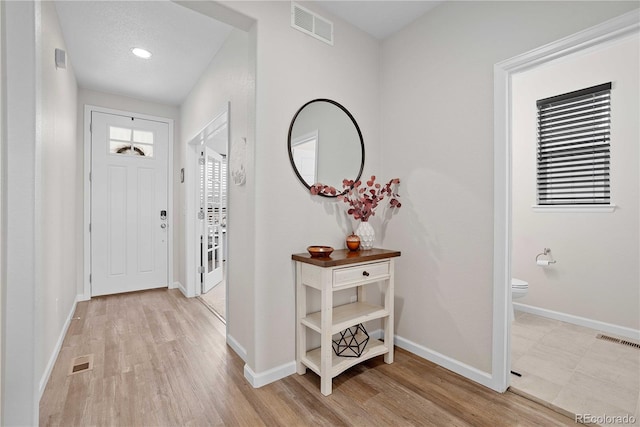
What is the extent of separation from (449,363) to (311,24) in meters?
2.64

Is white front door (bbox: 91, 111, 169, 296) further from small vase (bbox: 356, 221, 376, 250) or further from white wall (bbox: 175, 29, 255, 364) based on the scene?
small vase (bbox: 356, 221, 376, 250)

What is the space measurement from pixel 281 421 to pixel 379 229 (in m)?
1.62

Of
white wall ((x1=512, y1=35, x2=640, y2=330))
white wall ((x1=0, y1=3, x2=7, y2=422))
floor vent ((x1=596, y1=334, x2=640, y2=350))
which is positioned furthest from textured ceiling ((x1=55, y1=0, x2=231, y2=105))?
floor vent ((x1=596, y1=334, x2=640, y2=350))

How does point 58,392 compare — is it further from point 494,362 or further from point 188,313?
point 494,362

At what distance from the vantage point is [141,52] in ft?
9.68

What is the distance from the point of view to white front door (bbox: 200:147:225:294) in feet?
13.3

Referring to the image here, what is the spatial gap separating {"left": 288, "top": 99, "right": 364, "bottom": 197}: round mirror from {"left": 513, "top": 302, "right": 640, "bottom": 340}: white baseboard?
8.11 feet

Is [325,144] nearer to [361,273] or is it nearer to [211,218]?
[361,273]

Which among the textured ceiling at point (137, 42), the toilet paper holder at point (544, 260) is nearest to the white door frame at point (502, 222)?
the toilet paper holder at point (544, 260)

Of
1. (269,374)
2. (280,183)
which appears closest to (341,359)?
(269,374)

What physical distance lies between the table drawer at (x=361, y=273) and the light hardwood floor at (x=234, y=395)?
66 cm

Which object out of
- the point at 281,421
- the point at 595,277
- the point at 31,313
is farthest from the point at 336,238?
the point at 595,277

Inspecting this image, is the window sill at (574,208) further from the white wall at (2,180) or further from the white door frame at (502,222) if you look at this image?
the white wall at (2,180)

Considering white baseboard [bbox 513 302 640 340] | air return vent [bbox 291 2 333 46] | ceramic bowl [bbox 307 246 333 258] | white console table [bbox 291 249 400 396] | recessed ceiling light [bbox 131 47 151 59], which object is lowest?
white baseboard [bbox 513 302 640 340]
